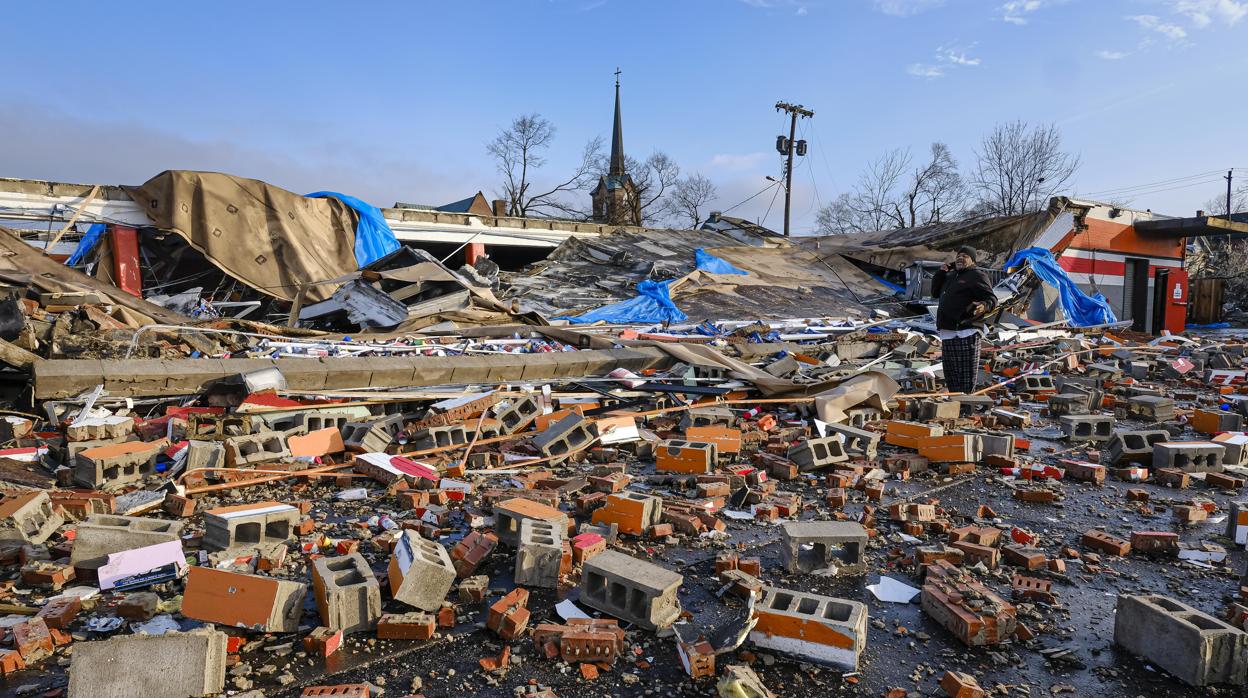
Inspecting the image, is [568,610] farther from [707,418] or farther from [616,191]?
[616,191]

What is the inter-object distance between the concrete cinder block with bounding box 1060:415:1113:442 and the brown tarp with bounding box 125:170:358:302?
11.8 metres

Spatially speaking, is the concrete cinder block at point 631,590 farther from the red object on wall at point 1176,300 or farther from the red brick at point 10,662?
the red object on wall at point 1176,300

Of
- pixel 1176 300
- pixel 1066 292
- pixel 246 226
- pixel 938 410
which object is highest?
pixel 246 226

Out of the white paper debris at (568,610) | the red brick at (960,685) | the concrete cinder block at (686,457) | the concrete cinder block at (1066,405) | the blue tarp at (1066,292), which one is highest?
the blue tarp at (1066,292)

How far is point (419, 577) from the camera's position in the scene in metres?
2.94

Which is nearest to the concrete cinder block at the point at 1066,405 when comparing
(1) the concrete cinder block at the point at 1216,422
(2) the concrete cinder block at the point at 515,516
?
(1) the concrete cinder block at the point at 1216,422

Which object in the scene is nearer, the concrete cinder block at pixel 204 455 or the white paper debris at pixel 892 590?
the white paper debris at pixel 892 590

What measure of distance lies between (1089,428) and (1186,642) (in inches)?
186

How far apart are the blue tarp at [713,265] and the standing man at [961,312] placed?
11217 millimetres

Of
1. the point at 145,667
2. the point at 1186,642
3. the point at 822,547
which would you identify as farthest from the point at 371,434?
the point at 1186,642

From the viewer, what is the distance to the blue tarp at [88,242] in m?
13.5

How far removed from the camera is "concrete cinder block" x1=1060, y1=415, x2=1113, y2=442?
6605 millimetres

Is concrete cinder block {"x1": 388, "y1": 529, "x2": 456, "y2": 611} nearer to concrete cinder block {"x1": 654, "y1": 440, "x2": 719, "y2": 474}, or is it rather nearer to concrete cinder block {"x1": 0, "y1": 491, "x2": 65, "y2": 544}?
concrete cinder block {"x1": 0, "y1": 491, "x2": 65, "y2": 544}

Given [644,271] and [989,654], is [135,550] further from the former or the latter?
[644,271]
